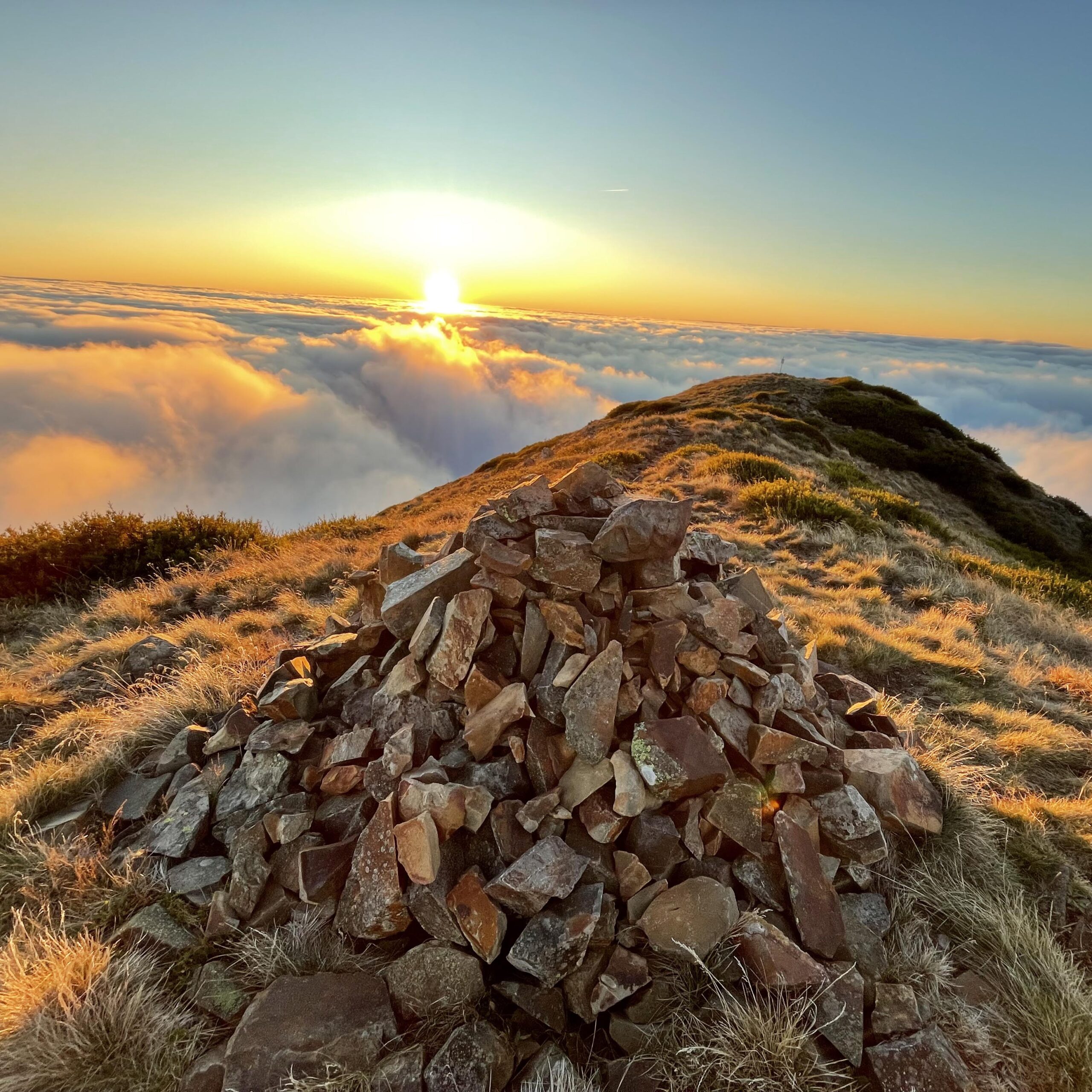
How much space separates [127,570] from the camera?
13656mm

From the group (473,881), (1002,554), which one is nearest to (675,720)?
(473,881)

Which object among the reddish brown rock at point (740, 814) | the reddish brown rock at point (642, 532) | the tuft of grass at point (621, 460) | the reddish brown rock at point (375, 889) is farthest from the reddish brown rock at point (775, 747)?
the tuft of grass at point (621, 460)

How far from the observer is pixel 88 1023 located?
3281 mm

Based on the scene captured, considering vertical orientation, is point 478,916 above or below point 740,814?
below

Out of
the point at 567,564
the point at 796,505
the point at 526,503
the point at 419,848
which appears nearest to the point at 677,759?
the point at 567,564

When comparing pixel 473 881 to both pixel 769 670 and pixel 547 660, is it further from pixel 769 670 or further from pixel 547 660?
pixel 769 670

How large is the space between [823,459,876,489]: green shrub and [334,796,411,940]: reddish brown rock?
19811mm

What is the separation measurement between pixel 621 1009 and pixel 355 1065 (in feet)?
4.62

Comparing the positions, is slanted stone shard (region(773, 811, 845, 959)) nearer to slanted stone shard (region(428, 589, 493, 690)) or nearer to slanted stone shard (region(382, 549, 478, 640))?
slanted stone shard (region(428, 589, 493, 690))

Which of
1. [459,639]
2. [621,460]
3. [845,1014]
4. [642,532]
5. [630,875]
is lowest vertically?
[621,460]

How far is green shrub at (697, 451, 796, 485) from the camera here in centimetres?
1850

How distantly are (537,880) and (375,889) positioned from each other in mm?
991

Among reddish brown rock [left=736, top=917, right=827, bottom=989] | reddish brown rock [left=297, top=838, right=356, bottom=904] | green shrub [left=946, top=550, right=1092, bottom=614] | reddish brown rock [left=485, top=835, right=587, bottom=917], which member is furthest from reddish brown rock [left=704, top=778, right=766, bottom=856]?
green shrub [left=946, top=550, right=1092, bottom=614]

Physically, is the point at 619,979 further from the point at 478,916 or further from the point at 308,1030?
the point at 308,1030
